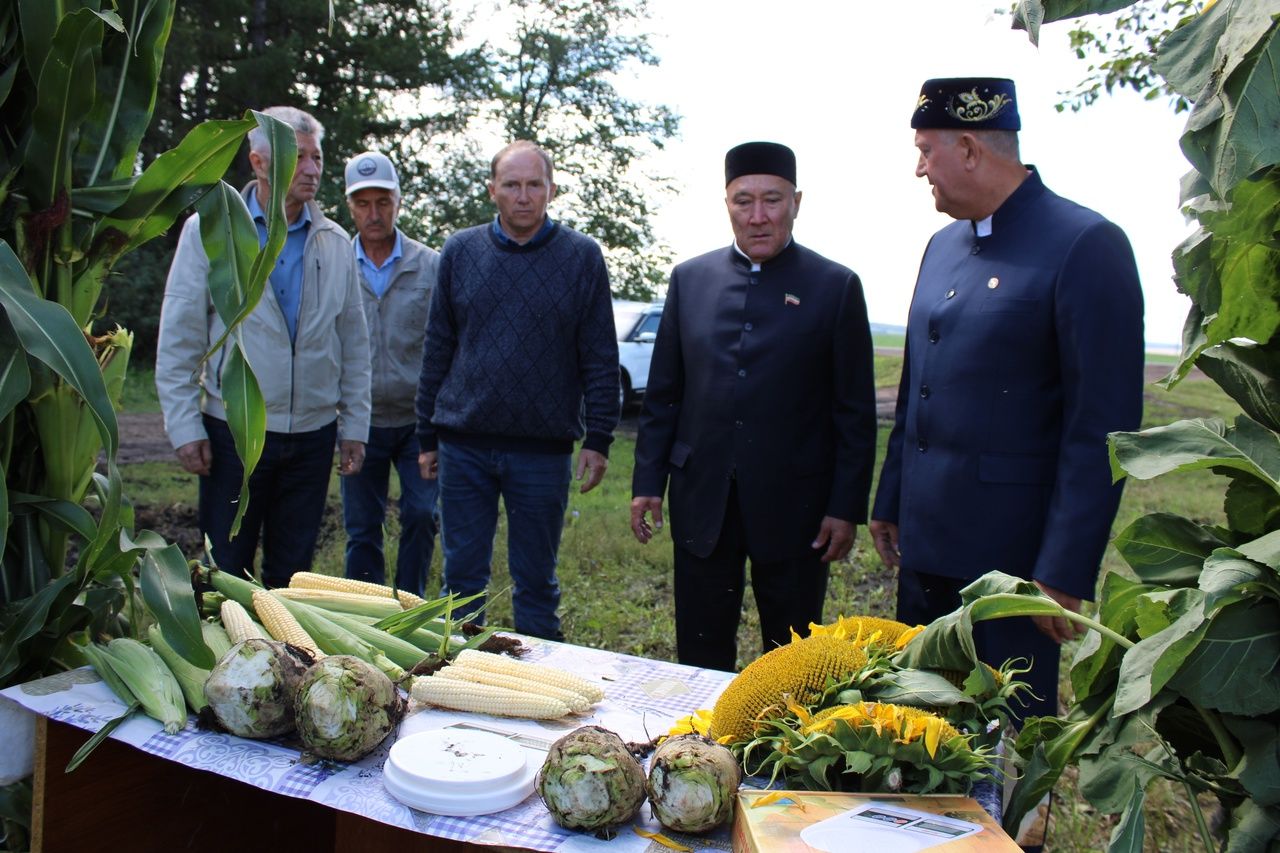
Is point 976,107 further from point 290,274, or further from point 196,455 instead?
point 196,455

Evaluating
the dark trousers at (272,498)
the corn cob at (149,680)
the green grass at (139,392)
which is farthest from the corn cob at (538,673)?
the green grass at (139,392)

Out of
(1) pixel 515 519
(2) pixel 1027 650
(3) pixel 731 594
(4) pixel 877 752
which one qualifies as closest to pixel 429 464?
(1) pixel 515 519

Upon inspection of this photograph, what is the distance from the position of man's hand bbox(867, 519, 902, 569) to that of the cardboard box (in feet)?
5.57

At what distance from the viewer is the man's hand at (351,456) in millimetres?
4191

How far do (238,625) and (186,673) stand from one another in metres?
0.15

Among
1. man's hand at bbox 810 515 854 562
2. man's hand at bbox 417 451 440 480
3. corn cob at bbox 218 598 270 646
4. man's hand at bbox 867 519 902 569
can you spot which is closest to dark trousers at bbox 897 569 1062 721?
man's hand at bbox 867 519 902 569

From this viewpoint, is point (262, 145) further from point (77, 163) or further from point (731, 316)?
point (731, 316)

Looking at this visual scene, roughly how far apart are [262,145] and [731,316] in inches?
75.8

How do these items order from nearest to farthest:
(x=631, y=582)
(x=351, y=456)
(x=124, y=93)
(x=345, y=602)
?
(x=124, y=93) → (x=345, y=602) → (x=351, y=456) → (x=631, y=582)

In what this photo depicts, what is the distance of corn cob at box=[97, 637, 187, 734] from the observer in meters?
1.93

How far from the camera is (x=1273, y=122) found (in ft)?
4.00

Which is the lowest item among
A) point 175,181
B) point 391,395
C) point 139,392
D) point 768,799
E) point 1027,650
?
point 139,392

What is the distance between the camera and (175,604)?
83.7 inches

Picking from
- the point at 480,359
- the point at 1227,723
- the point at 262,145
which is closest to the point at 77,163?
the point at 262,145
